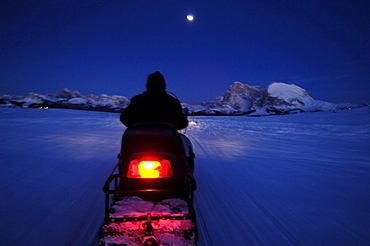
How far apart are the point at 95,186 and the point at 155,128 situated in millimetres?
2421

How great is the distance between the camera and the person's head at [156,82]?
3.47 meters

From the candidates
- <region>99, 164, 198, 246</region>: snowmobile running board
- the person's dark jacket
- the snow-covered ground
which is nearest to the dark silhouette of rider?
the person's dark jacket

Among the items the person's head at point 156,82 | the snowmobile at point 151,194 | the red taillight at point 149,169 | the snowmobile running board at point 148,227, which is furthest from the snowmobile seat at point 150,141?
the person's head at point 156,82

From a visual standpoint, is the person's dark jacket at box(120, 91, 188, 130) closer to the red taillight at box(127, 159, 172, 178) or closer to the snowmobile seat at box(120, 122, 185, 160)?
the snowmobile seat at box(120, 122, 185, 160)

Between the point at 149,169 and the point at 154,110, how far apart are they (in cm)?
103

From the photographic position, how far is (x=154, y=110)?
261cm

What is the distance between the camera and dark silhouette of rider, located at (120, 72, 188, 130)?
259 cm

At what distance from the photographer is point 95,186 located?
141 inches

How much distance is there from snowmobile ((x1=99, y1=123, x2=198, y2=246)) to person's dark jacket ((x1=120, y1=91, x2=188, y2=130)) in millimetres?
510

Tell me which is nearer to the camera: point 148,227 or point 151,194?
point 148,227

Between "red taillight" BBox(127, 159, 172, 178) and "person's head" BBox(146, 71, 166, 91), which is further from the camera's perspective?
"person's head" BBox(146, 71, 166, 91)

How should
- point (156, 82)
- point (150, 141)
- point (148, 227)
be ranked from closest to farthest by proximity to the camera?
1. point (148, 227)
2. point (150, 141)
3. point (156, 82)

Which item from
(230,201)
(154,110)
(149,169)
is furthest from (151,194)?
(230,201)

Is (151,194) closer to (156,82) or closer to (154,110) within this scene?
(154,110)
